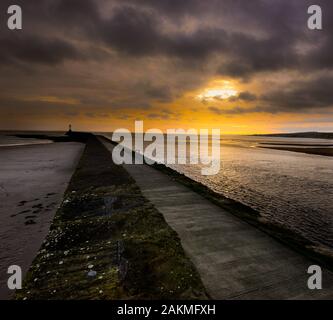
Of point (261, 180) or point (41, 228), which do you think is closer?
point (41, 228)

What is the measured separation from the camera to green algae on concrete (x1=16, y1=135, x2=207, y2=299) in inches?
144

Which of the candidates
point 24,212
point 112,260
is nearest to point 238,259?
point 112,260

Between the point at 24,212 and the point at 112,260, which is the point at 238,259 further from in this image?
the point at 24,212

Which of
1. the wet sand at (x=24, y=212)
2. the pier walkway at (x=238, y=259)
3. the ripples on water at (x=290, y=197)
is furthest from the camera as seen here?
the ripples on water at (x=290, y=197)

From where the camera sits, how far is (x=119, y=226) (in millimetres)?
6414

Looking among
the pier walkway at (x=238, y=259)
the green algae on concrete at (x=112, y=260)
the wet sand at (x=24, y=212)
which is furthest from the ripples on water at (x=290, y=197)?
the wet sand at (x=24, y=212)

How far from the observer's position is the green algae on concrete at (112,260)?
365 centimetres

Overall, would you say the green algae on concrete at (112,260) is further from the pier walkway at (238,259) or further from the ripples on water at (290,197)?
the ripples on water at (290,197)

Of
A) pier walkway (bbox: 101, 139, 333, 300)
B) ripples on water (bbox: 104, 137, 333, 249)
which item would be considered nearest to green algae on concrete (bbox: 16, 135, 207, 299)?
pier walkway (bbox: 101, 139, 333, 300)

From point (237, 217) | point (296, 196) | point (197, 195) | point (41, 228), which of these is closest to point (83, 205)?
point (41, 228)

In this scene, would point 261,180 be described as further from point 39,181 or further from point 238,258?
point 39,181

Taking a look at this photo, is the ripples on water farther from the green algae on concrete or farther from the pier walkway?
the green algae on concrete

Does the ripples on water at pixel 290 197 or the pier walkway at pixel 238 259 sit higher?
the pier walkway at pixel 238 259
